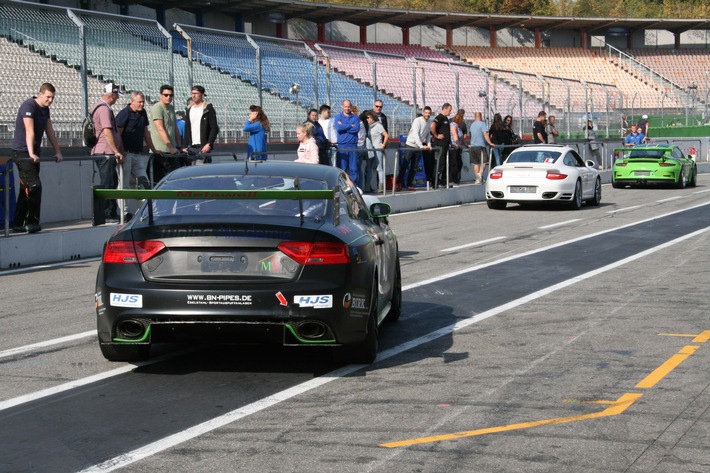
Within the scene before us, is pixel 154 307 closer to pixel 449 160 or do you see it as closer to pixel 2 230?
pixel 2 230

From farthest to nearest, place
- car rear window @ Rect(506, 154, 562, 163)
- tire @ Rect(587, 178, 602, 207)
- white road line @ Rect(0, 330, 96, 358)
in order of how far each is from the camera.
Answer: tire @ Rect(587, 178, 602, 207)
car rear window @ Rect(506, 154, 562, 163)
white road line @ Rect(0, 330, 96, 358)

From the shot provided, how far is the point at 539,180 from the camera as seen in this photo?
941 inches

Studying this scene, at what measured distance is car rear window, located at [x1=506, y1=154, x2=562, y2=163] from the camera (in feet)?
80.9

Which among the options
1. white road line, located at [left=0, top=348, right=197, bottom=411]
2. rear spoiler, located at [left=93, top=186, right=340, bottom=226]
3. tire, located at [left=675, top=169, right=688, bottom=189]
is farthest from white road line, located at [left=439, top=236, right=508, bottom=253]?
tire, located at [left=675, top=169, right=688, bottom=189]

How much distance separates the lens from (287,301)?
718cm

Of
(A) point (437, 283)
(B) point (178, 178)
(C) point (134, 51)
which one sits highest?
(C) point (134, 51)

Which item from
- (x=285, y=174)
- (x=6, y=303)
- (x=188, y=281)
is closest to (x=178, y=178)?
(x=285, y=174)

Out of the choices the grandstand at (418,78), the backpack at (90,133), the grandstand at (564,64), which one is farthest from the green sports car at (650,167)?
the grandstand at (564,64)

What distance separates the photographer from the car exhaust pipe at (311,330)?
7242 millimetres

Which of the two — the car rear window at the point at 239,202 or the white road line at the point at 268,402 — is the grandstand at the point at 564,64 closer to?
the white road line at the point at 268,402

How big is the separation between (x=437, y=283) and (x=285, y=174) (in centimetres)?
427

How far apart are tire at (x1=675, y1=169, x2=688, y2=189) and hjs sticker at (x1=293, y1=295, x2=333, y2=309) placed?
87.9 ft

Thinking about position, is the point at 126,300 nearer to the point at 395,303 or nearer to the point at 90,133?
the point at 395,303

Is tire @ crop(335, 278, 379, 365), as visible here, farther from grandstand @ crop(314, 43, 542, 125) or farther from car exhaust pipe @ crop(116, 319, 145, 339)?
grandstand @ crop(314, 43, 542, 125)
